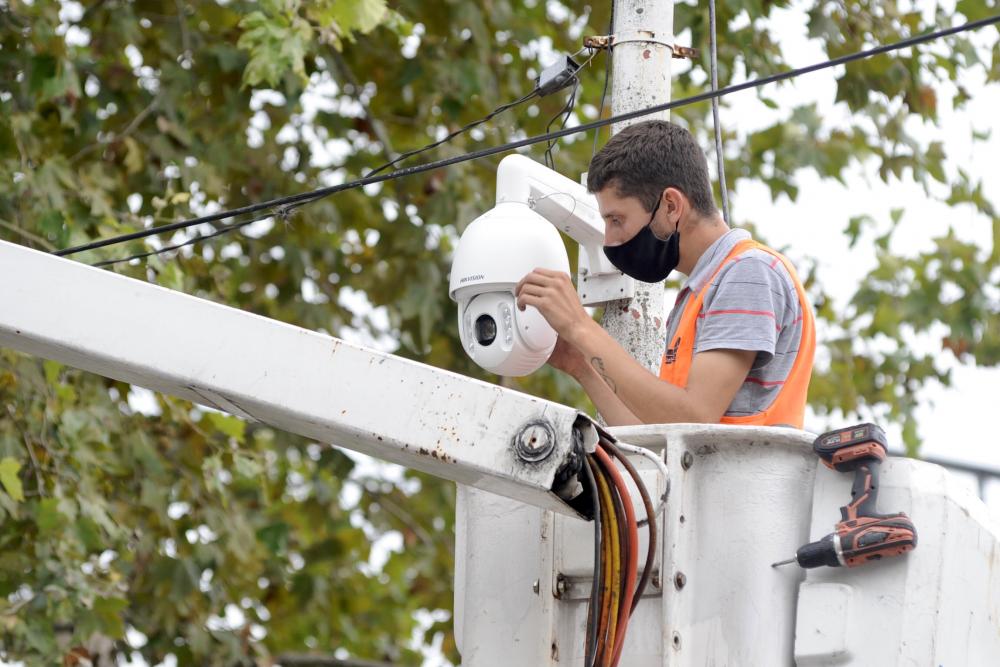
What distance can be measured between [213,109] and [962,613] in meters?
5.06

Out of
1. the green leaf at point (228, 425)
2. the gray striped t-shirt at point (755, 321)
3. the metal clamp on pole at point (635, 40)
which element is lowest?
the gray striped t-shirt at point (755, 321)

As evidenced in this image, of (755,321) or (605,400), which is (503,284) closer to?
(605,400)

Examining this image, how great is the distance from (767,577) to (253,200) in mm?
5063

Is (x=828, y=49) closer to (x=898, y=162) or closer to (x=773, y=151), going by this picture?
(x=898, y=162)

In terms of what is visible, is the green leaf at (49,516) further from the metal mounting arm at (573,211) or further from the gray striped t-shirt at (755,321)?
the gray striped t-shirt at (755,321)

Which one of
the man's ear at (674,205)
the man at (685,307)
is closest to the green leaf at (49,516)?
the man at (685,307)

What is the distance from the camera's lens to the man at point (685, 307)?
121 inches

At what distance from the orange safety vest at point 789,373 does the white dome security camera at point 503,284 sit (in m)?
0.31

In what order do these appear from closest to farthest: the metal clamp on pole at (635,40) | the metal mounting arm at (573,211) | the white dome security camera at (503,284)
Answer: the white dome security camera at (503,284) → the metal mounting arm at (573,211) → the metal clamp on pole at (635,40)

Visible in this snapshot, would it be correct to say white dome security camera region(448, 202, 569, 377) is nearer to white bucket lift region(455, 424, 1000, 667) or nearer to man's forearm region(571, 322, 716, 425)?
man's forearm region(571, 322, 716, 425)

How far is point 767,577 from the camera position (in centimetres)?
272

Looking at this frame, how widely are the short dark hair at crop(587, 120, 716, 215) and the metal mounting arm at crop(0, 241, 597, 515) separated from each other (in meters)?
0.87

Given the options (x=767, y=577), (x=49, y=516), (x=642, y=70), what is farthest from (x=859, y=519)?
(x=49, y=516)

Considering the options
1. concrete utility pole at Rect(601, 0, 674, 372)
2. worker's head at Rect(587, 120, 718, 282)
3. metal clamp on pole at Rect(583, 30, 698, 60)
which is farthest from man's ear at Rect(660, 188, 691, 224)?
metal clamp on pole at Rect(583, 30, 698, 60)
